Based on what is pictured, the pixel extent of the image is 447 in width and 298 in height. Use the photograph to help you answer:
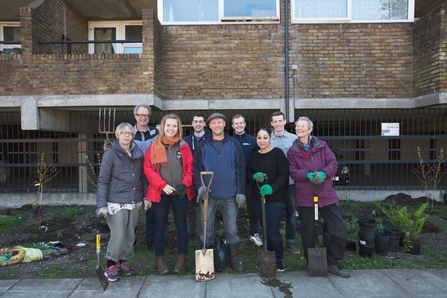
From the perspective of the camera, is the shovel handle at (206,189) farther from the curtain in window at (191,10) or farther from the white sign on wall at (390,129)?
the white sign on wall at (390,129)

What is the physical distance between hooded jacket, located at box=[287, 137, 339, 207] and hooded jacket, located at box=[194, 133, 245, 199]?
26.7 inches

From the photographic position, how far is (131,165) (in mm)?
4008

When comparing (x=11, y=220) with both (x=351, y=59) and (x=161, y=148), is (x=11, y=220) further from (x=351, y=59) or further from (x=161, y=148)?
(x=351, y=59)

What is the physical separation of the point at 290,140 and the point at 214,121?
1.35 metres

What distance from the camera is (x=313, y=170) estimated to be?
13.4ft

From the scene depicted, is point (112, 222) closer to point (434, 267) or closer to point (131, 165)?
point (131, 165)

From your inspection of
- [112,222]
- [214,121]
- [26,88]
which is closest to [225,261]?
[112,222]

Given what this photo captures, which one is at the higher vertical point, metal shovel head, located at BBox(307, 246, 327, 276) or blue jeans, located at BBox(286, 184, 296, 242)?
blue jeans, located at BBox(286, 184, 296, 242)

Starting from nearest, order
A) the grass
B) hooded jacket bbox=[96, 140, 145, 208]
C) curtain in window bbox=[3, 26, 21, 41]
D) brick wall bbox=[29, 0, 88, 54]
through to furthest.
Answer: hooded jacket bbox=[96, 140, 145, 208] < the grass < brick wall bbox=[29, 0, 88, 54] < curtain in window bbox=[3, 26, 21, 41]

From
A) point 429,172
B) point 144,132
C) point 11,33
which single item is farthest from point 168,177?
point 11,33

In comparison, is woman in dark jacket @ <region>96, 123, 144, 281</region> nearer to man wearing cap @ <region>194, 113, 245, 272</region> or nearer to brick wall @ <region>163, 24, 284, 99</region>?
man wearing cap @ <region>194, 113, 245, 272</region>

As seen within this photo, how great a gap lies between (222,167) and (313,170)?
113cm

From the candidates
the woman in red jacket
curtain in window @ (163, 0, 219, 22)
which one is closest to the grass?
the woman in red jacket

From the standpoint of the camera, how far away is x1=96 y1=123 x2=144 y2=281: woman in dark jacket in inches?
153
